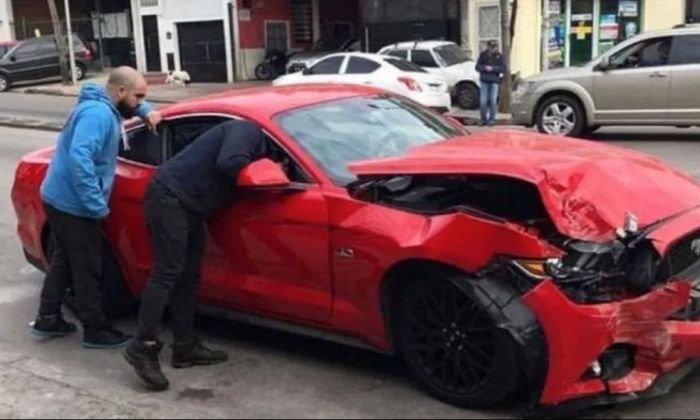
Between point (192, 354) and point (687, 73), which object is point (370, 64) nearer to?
point (687, 73)

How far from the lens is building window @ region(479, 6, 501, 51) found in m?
26.2

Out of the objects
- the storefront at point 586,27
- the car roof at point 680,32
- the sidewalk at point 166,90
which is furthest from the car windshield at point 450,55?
the car roof at point 680,32

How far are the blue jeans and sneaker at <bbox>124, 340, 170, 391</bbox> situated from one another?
14.6 metres

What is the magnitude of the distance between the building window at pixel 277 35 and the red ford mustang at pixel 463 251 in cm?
2826

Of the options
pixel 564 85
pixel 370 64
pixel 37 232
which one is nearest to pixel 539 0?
pixel 370 64

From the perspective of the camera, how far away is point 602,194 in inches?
172

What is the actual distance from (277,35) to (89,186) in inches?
1147

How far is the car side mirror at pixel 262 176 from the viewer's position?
15.2 feet

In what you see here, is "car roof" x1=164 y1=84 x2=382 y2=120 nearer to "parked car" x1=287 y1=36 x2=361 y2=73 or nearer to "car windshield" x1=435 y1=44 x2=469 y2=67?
"car windshield" x1=435 y1=44 x2=469 y2=67

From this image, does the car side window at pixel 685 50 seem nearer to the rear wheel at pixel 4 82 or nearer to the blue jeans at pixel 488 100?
the blue jeans at pixel 488 100

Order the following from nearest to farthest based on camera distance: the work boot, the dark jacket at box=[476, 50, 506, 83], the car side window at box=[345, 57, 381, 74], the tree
Answer: the work boot < the dark jacket at box=[476, 50, 506, 83] < the car side window at box=[345, 57, 381, 74] < the tree

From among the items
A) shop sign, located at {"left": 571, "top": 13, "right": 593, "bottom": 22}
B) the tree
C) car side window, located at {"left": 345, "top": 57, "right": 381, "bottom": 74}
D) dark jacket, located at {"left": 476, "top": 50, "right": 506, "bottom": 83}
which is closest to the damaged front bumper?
dark jacket, located at {"left": 476, "top": 50, "right": 506, "bottom": 83}

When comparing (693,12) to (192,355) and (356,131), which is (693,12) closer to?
(356,131)

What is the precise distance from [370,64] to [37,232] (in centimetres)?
1431
